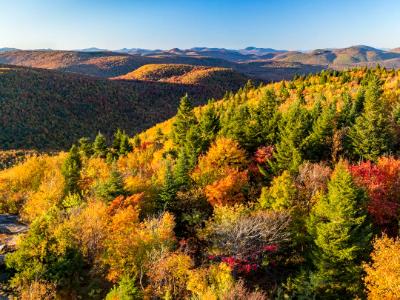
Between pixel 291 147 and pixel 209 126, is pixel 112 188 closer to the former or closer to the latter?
pixel 291 147

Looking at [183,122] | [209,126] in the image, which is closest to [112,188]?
[209,126]

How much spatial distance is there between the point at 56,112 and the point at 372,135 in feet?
465

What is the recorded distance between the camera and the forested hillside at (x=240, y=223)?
36.1m

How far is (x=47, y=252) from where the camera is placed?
1505 inches

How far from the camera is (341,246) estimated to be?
120ft

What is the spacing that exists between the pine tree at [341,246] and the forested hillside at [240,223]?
0.38 feet

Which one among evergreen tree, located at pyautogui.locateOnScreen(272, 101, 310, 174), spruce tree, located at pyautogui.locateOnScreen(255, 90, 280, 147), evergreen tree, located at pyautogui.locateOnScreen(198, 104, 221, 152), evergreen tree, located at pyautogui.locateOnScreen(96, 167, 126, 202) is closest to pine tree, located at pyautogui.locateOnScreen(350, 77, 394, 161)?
evergreen tree, located at pyautogui.locateOnScreen(272, 101, 310, 174)

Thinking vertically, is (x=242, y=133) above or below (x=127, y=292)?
above

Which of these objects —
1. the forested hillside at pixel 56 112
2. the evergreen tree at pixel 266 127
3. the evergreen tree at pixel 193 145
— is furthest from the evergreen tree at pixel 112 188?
the forested hillside at pixel 56 112

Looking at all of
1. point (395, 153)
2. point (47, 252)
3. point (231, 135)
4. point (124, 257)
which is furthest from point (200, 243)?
point (395, 153)

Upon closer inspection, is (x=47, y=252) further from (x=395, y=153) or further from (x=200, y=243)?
(x=395, y=153)

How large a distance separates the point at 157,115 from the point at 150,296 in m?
157

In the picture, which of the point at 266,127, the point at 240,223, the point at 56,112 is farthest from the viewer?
the point at 56,112

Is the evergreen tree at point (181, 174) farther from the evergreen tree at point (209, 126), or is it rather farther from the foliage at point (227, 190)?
the evergreen tree at point (209, 126)
